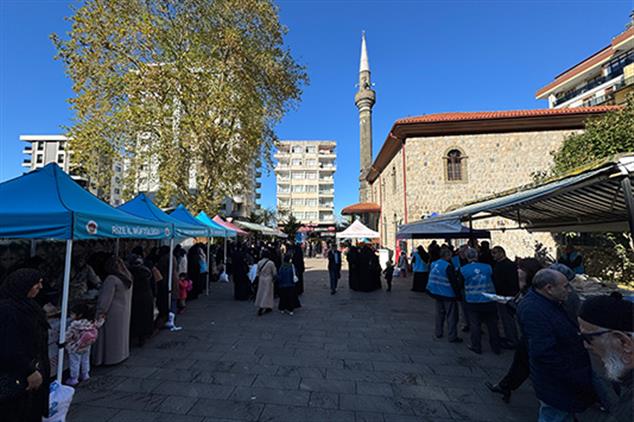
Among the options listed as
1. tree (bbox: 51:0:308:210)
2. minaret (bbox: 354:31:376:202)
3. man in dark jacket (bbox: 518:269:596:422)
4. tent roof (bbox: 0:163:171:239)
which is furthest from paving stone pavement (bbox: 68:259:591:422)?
minaret (bbox: 354:31:376:202)

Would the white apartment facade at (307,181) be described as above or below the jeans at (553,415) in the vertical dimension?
above

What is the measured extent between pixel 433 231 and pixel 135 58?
1367cm

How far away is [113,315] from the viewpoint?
439cm

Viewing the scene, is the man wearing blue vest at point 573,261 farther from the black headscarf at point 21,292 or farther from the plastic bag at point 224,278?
the plastic bag at point 224,278

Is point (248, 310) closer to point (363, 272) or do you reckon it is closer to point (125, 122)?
point (363, 272)

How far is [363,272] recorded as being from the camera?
10539mm

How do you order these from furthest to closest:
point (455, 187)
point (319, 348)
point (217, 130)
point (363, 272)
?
point (455, 187), point (217, 130), point (363, 272), point (319, 348)

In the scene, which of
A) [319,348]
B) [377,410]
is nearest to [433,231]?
[319,348]

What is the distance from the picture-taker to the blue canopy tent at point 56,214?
328cm

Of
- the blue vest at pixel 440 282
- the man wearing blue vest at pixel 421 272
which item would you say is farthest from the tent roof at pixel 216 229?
the man wearing blue vest at pixel 421 272

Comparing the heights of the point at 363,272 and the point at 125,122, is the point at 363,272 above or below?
below

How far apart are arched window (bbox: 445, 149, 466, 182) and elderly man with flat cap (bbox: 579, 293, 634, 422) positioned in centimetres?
1596

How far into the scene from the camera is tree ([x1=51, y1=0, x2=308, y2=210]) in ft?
39.5

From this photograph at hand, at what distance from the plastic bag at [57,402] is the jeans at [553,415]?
4.07 meters
